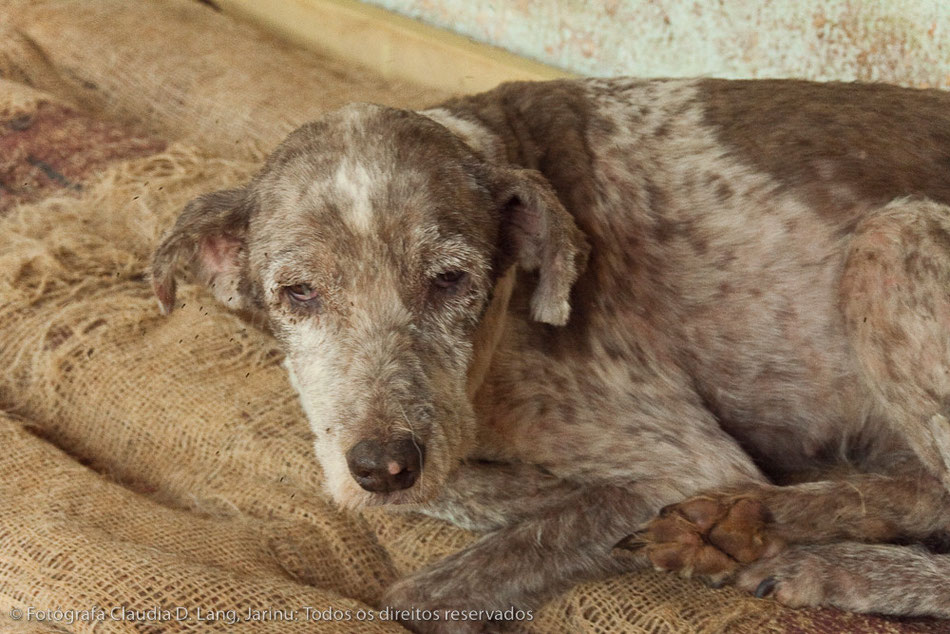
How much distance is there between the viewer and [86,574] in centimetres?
284

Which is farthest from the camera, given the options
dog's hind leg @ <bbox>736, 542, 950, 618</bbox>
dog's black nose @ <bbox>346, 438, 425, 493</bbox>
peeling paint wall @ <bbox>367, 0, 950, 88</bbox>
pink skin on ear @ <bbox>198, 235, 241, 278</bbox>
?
peeling paint wall @ <bbox>367, 0, 950, 88</bbox>

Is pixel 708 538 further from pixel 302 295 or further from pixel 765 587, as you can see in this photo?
pixel 302 295

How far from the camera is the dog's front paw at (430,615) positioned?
3.00 meters

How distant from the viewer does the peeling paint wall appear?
4375mm

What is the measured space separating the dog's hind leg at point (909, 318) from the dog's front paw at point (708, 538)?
0.51 meters

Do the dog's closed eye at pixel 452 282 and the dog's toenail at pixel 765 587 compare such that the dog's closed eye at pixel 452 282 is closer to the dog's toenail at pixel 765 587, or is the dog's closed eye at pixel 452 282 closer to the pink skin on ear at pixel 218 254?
the pink skin on ear at pixel 218 254

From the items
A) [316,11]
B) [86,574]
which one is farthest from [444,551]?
[316,11]

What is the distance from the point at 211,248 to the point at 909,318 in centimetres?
202

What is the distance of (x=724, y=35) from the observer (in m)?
4.87

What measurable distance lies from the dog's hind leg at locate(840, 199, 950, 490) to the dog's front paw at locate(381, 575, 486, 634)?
1.34m

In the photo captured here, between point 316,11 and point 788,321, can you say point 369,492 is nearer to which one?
point 788,321

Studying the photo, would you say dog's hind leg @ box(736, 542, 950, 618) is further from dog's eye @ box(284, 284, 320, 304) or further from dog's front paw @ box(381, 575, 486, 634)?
dog's eye @ box(284, 284, 320, 304)

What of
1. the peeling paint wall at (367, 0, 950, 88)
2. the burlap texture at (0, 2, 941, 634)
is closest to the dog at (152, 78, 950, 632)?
the burlap texture at (0, 2, 941, 634)

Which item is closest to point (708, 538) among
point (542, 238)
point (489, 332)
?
point (489, 332)
